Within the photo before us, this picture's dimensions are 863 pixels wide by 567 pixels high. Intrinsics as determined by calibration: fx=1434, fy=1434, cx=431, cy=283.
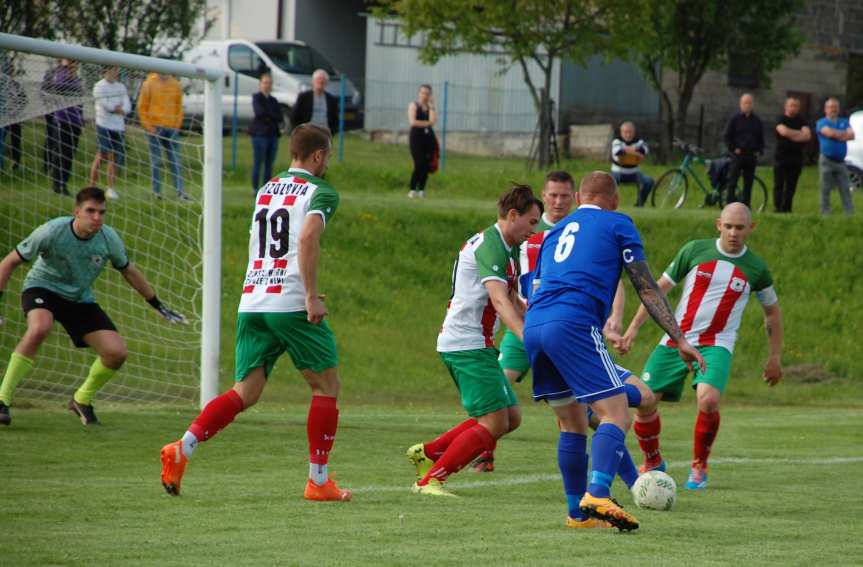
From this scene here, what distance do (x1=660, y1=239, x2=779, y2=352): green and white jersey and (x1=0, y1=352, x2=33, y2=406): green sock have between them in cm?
527

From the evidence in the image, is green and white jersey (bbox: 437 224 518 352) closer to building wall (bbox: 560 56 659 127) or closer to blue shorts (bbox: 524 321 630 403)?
blue shorts (bbox: 524 321 630 403)

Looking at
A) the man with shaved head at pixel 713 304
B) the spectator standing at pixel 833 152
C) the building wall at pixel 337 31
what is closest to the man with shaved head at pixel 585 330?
the man with shaved head at pixel 713 304

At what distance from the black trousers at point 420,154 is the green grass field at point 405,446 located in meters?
0.44

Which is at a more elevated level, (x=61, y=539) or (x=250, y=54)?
(x=250, y=54)

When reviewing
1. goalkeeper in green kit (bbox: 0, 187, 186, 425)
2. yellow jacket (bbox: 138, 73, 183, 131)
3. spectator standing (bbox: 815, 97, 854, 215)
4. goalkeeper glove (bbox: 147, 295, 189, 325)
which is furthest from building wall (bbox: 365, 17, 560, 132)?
goalkeeper glove (bbox: 147, 295, 189, 325)

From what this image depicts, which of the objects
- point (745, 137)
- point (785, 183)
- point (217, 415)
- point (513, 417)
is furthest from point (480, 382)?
point (785, 183)

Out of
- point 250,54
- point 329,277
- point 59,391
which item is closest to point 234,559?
point 59,391

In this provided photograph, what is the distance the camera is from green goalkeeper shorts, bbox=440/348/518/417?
8.62 meters

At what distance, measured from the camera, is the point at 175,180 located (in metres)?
16.0

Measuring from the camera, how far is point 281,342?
27.1 feet

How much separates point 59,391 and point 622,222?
9.78 m

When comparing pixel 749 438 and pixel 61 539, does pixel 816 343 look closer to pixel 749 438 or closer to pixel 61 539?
pixel 749 438

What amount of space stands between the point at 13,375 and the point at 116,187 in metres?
5.78

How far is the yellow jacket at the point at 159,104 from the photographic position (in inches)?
655
